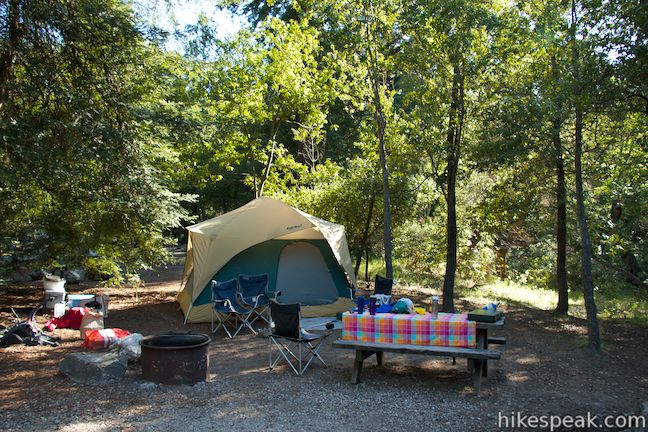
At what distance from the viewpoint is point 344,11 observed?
9.22 m

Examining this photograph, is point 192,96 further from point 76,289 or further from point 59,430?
point 59,430

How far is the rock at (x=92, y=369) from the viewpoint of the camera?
517 cm

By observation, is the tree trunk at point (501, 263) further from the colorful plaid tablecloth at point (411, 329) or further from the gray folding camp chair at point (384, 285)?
the colorful plaid tablecloth at point (411, 329)

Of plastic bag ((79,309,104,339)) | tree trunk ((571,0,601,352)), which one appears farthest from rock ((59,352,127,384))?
tree trunk ((571,0,601,352))

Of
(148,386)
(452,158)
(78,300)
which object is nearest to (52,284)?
(78,300)

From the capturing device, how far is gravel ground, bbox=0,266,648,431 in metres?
4.25

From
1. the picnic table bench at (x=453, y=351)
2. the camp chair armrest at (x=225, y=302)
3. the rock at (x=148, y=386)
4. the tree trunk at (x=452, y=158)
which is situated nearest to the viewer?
the picnic table bench at (x=453, y=351)

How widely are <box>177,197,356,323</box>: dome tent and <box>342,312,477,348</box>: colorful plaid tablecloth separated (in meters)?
3.25

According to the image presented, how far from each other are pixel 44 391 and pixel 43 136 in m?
2.41

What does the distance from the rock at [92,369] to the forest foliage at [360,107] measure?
→ 1900mm

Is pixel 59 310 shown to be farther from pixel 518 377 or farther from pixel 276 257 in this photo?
pixel 518 377

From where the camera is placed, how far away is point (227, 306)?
7598 mm

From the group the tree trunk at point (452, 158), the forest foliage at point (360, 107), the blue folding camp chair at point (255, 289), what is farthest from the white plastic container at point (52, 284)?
the tree trunk at point (452, 158)

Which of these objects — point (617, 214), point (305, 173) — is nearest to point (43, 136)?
point (305, 173)
